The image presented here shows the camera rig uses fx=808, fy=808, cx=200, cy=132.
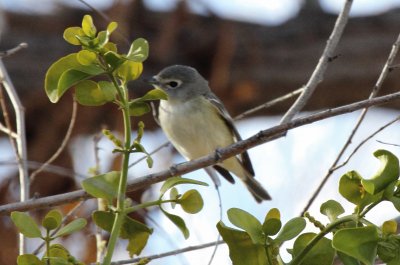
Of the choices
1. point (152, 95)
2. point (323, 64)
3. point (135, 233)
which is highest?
point (323, 64)

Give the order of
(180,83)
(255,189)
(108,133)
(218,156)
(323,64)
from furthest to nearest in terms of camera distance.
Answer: (255,189)
(180,83)
(323,64)
(218,156)
(108,133)

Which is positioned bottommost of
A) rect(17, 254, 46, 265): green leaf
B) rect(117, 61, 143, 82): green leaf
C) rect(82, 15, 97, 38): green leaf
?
rect(17, 254, 46, 265): green leaf

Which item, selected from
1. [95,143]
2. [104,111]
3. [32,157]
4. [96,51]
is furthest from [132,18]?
[96,51]

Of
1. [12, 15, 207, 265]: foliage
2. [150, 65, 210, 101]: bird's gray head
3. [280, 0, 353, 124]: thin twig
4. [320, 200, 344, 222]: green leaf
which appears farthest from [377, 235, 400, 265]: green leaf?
[150, 65, 210, 101]: bird's gray head

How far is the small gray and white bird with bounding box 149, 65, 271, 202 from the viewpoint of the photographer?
14.1 feet

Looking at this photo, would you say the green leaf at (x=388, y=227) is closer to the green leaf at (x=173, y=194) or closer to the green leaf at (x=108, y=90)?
the green leaf at (x=173, y=194)

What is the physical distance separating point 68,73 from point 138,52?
0.37 ft

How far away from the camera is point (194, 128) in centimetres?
429

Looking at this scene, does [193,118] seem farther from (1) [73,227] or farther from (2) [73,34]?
(1) [73,227]

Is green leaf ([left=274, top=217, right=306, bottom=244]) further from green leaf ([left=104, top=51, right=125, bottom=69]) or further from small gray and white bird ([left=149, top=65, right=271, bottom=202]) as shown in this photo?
small gray and white bird ([left=149, top=65, right=271, bottom=202])

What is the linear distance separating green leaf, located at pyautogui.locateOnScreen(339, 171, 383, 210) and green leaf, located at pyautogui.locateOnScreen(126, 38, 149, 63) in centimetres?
36

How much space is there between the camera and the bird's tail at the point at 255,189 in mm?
4762

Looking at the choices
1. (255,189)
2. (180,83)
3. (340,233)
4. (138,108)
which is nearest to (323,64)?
(138,108)

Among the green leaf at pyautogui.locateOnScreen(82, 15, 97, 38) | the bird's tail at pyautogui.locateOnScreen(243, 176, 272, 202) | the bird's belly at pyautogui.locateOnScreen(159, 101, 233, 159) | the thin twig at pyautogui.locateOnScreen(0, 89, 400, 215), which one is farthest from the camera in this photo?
the bird's tail at pyautogui.locateOnScreen(243, 176, 272, 202)
